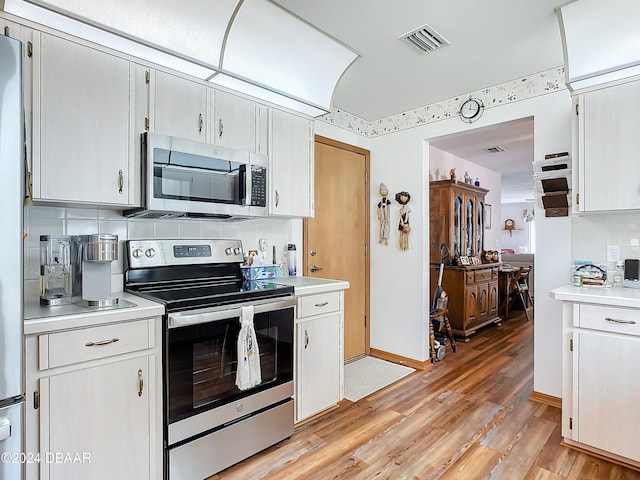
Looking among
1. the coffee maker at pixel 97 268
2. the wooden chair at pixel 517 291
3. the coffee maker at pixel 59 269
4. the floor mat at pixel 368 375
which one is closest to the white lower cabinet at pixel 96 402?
the coffee maker at pixel 97 268

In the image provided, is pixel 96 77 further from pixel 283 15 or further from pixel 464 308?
pixel 464 308

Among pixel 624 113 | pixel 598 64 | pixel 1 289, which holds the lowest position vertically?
pixel 1 289

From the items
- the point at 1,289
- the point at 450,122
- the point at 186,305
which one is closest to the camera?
the point at 1,289

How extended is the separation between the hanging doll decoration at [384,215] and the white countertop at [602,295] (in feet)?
5.74

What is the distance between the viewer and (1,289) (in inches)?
42.5

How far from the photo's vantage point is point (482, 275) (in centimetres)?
484

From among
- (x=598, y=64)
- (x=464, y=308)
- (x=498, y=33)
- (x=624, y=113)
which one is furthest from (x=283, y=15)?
(x=464, y=308)

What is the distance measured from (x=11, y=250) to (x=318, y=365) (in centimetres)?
185

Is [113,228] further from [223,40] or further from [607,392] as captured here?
[607,392]

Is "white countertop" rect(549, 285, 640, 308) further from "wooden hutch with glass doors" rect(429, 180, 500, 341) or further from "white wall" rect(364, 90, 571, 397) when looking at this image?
"wooden hutch with glass doors" rect(429, 180, 500, 341)

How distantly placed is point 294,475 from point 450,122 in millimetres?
3002

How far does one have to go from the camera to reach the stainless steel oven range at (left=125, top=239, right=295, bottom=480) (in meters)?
1.74

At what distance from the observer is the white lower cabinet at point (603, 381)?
1936 mm
